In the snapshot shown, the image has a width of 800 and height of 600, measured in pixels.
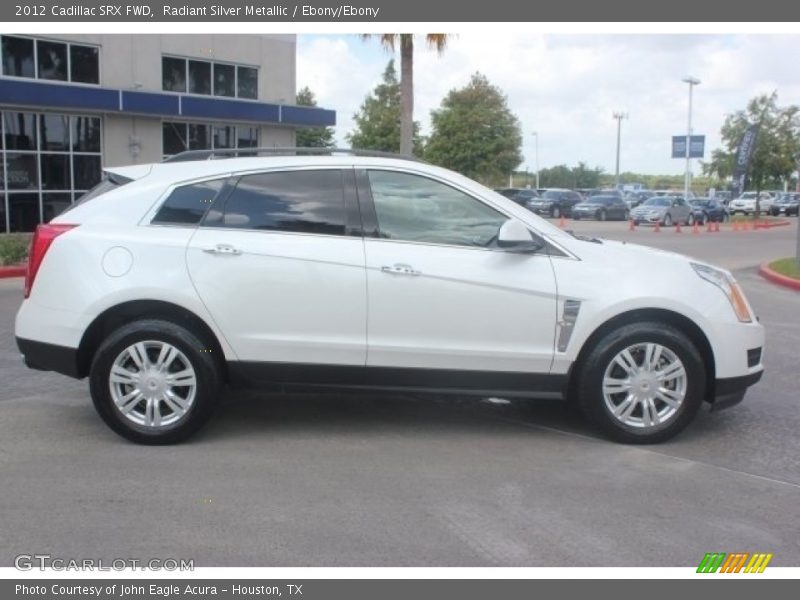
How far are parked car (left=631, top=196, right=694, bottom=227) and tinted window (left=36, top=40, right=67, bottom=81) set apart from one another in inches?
955

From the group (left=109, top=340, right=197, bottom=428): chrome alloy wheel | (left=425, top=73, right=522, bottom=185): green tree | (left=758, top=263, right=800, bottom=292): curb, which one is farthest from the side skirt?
(left=425, top=73, right=522, bottom=185): green tree

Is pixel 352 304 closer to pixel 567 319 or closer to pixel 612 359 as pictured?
pixel 567 319

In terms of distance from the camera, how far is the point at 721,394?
5523 mm

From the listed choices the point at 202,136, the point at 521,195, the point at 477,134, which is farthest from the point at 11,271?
the point at 477,134

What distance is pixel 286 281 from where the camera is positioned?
5.30 m

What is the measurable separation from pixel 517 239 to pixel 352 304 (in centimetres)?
110

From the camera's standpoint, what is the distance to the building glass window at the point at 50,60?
2138 cm

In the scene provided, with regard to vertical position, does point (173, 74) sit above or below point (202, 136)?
above

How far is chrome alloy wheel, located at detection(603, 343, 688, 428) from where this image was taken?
17.7 ft

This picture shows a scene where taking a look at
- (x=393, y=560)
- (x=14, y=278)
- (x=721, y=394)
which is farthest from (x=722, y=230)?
(x=393, y=560)
